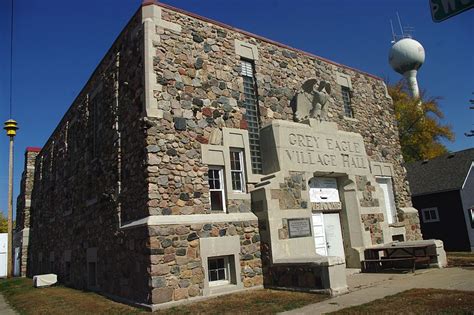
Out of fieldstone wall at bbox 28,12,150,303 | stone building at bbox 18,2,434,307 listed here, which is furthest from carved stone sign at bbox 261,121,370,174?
fieldstone wall at bbox 28,12,150,303

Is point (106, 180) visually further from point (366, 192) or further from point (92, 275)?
point (366, 192)

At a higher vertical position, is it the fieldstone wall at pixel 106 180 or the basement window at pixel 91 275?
the fieldstone wall at pixel 106 180

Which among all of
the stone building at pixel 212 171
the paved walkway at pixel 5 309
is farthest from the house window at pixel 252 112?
the paved walkway at pixel 5 309

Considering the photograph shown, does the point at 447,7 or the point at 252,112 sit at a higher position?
the point at 252,112

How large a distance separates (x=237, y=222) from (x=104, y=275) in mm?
5301

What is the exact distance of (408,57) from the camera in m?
41.6

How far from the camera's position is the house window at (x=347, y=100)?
17344mm

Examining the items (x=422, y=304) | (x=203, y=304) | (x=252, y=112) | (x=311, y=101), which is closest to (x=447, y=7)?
(x=422, y=304)

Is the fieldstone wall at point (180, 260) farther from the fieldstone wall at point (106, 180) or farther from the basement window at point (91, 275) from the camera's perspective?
the basement window at point (91, 275)

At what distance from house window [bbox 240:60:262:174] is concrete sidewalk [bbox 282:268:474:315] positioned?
15.9 ft

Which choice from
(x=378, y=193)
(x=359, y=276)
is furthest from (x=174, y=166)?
(x=378, y=193)

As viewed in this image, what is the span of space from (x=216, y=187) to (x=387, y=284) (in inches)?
219

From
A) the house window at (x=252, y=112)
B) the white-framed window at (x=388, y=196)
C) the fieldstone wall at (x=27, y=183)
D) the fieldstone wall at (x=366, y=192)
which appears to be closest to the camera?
the house window at (x=252, y=112)

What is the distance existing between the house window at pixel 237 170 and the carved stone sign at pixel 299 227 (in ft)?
6.18
